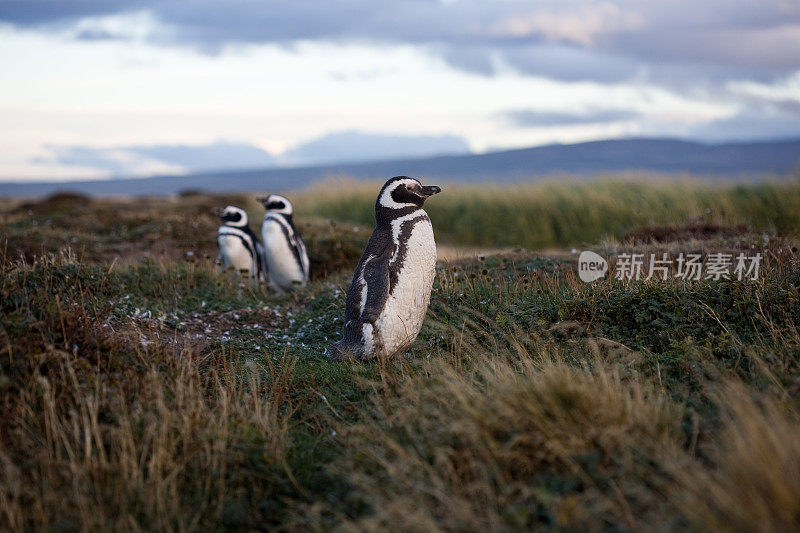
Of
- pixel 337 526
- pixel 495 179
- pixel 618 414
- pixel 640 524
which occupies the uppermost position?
pixel 495 179

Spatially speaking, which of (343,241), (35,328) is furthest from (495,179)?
(35,328)

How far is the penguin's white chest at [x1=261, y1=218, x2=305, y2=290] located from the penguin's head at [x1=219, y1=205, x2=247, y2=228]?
2.03ft

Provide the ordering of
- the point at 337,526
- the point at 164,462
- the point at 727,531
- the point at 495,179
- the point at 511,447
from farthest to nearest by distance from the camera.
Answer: the point at 495,179 < the point at 164,462 < the point at 511,447 < the point at 337,526 < the point at 727,531

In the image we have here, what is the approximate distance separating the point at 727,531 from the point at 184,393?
2.65m

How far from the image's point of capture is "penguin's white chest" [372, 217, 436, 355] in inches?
201

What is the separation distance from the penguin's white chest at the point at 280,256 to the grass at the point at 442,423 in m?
3.45

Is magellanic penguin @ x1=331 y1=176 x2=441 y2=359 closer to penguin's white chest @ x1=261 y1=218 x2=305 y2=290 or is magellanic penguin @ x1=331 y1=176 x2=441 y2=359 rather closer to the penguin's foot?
the penguin's foot

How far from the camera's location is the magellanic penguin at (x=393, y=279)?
5105 millimetres

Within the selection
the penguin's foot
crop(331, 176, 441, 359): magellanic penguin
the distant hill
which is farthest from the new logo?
the distant hill

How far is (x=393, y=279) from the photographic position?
16.8 ft

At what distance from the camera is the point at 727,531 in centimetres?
221

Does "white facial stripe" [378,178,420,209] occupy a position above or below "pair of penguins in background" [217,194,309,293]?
above

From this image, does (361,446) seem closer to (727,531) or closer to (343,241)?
(727,531)

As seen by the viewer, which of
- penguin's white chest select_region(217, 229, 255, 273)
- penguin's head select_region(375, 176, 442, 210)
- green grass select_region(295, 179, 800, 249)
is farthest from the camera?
green grass select_region(295, 179, 800, 249)
